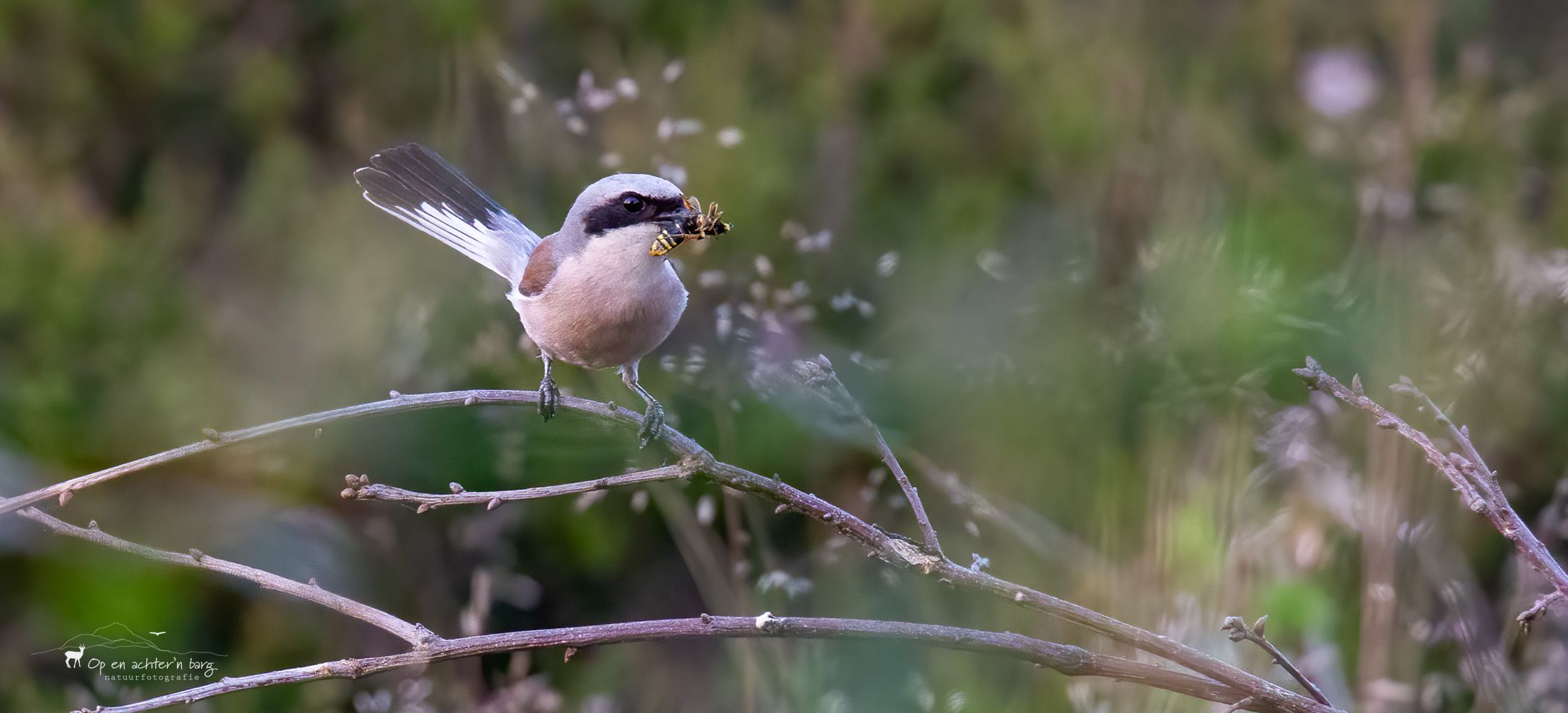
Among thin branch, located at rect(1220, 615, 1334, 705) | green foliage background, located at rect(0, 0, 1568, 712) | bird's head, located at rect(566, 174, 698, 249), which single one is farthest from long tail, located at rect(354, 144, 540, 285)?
thin branch, located at rect(1220, 615, 1334, 705)

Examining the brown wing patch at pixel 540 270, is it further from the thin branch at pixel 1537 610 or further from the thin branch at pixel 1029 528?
the thin branch at pixel 1537 610

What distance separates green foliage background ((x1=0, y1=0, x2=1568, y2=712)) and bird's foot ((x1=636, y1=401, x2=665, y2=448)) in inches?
4.2

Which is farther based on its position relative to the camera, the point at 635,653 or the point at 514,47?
the point at 514,47

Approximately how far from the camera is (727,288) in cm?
284

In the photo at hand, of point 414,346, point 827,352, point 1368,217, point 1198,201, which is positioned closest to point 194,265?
point 414,346

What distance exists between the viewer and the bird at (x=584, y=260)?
5.65 feet

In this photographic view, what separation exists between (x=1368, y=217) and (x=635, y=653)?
2.05 metres

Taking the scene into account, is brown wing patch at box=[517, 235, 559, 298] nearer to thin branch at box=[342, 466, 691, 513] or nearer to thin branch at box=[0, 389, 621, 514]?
thin branch at box=[0, 389, 621, 514]

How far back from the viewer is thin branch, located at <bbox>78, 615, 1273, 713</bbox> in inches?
46.4

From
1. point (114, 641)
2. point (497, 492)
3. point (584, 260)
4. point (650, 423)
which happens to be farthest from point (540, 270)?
point (114, 641)

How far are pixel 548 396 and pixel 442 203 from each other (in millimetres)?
362

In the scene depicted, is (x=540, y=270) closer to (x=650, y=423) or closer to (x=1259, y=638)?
(x=650, y=423)

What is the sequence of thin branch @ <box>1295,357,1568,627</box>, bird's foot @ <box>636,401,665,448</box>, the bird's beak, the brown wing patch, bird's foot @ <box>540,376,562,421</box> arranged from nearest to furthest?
1. thin branch @ <box>1295,357,1568,627</box>
2. the bird's beak
3. bird's foot @ <box>636,401,665,448</box>
4. bird's foot @ <box>540,376,562,421</box>
5. the brown wing patch

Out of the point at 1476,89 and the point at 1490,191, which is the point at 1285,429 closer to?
the point at 1490,191
